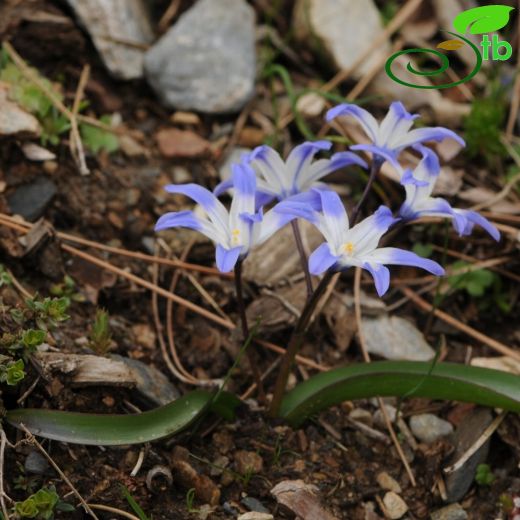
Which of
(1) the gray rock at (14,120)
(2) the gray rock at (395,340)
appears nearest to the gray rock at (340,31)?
(2) the gray rock at (395,340)

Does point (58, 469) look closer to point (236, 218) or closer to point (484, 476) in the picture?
point (236, 218)

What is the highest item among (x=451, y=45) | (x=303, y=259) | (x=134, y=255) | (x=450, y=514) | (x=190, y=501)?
(x=451, y=45)

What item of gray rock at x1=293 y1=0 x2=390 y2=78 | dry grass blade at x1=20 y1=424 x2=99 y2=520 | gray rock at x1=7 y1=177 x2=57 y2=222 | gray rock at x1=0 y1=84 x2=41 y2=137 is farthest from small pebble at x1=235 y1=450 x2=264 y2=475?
gray rock at x1=293 y1=0 x2=390 y2=78

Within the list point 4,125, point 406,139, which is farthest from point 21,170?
point 406,139

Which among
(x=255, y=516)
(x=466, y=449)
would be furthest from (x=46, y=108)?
(x=466, y=449)

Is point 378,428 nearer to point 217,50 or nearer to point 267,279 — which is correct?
point 267,279

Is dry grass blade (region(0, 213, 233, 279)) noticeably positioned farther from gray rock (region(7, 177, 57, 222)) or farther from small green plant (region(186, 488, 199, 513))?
small green plant (region(186, 488, 199, 513))
